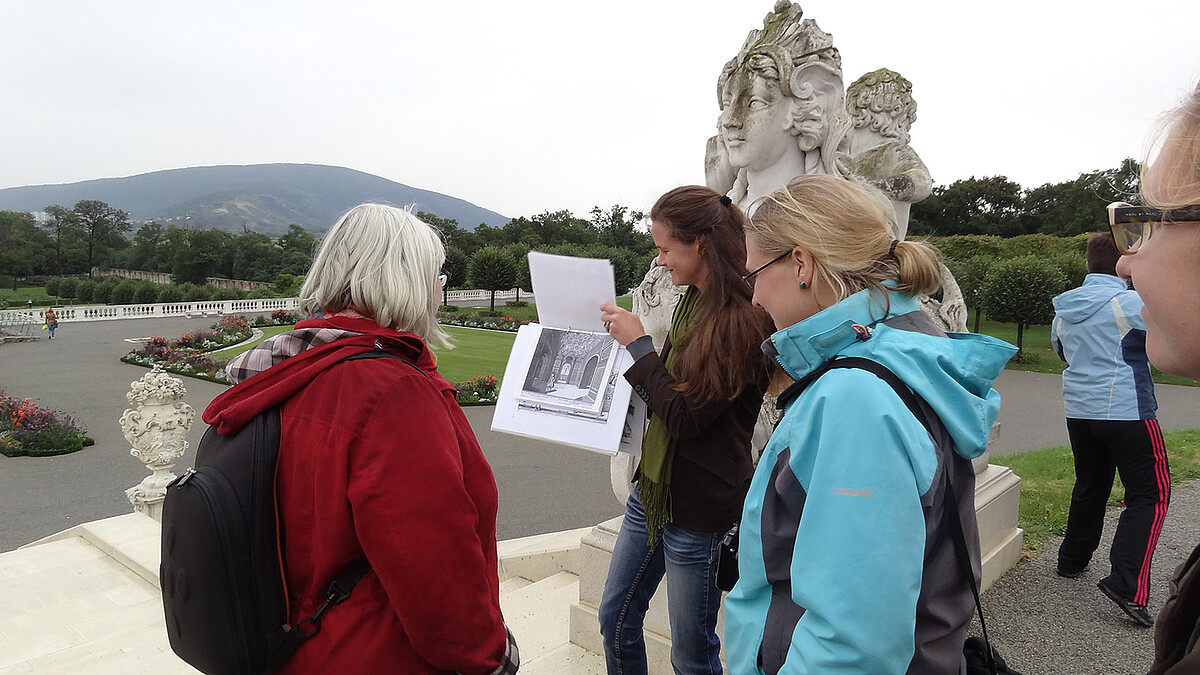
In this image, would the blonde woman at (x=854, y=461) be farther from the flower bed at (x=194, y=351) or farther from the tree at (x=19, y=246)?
the tree at (x=19, y=246)

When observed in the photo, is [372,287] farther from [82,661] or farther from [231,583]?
[82,661]

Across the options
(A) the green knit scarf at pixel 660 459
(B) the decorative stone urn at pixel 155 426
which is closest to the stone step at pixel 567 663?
(A) the green knit scarf at pixel 660 459

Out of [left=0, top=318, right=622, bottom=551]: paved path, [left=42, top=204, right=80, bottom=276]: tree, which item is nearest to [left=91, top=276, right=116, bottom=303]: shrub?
[left=42, top=204, right=80, bottom=276]: tree

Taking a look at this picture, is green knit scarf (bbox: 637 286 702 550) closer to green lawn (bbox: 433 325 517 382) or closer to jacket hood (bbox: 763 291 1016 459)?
jacket hood (bbox: 763 291 1016 459)

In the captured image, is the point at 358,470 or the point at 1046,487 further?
the point at 1046,487

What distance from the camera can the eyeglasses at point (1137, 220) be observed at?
0.90 m

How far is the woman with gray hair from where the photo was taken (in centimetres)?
153

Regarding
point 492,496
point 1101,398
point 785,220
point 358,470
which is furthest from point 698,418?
point 1101,398

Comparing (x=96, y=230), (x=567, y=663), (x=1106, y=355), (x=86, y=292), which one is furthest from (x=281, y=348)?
(x=96, y=230)

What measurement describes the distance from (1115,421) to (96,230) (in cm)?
8409

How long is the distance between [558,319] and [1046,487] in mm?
5775

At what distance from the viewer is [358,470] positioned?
5.00 ft

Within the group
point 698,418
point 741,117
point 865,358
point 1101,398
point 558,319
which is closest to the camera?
point 865,358

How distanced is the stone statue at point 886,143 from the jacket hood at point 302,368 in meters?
2.23
